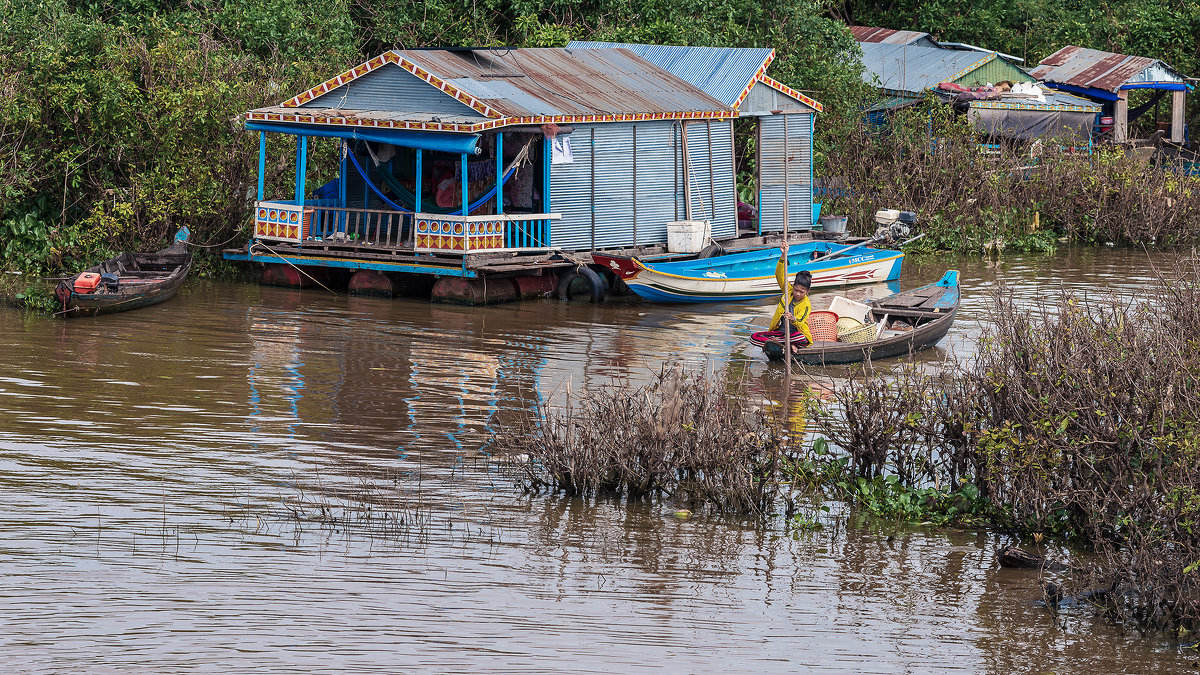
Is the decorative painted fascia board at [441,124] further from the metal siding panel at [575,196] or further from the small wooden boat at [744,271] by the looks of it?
the small wooden boat at [744,271]

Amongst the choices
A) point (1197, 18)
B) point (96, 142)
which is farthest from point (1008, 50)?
point (96, 142)

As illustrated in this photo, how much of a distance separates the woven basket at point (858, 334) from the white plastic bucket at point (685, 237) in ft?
18.6

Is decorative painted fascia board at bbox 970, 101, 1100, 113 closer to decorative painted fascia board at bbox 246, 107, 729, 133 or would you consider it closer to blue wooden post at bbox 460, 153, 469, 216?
decorative painted fascia board at bbox 246, 107, 729, 133

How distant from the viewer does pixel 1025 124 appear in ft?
92.5

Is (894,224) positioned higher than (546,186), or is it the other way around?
(546,186)

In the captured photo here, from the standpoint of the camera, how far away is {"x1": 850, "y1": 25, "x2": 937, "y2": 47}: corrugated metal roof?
32.5 m

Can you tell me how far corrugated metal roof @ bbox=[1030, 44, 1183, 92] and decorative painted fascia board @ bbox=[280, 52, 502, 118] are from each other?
18451 mm

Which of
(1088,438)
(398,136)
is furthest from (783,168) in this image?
(1088,438)

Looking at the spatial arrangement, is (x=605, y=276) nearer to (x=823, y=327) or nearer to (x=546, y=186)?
(x=546, y=186)

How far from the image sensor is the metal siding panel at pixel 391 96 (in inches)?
734

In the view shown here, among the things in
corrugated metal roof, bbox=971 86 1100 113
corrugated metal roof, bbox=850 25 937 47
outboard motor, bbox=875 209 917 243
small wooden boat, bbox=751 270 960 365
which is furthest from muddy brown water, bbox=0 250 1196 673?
corrugated metal roof, bbox=850 25 937 47

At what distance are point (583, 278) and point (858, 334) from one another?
17.5 ft

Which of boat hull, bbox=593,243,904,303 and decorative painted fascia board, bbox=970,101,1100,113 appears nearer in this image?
boat hull, bbox=593,243,904,303

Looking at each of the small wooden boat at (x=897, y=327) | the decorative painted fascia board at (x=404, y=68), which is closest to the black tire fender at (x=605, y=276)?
the decorative painted fascia board at (x=404, y=68)
